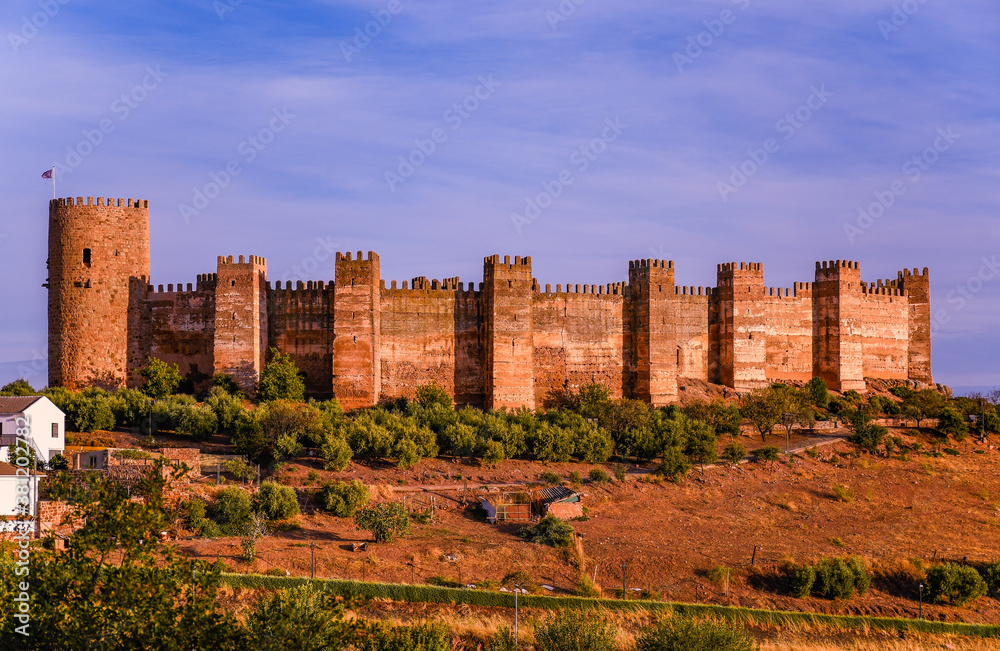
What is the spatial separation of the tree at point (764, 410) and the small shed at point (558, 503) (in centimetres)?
1116

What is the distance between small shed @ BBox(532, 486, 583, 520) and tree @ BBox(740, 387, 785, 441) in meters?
11.2

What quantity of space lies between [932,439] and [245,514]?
2694cm

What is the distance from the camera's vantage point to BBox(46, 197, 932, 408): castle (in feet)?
125

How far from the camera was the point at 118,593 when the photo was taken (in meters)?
12.1

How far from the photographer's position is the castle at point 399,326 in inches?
1505

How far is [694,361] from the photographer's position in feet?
143

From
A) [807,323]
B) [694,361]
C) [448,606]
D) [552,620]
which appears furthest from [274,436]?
[807,323]

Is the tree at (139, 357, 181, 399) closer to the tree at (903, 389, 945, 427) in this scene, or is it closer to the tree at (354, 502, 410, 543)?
the tree at (354, 502, 410, 543)

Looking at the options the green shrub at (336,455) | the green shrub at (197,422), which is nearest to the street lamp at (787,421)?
the green shrub at (336,455)

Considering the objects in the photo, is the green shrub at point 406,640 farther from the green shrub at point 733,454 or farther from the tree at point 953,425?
the tree at point 953,425

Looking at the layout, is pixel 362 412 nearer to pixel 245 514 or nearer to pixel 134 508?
pixel 245 514

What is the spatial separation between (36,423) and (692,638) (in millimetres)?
20429

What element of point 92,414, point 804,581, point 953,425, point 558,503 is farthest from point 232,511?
point 953,425

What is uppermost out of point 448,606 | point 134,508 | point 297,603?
point 134,508
